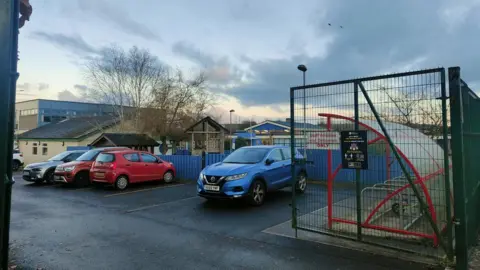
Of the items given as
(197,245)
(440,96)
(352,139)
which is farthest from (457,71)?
(197,245)

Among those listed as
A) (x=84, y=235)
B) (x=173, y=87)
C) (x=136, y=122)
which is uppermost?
(x=173, y=87)

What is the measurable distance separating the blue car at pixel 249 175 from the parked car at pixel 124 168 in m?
4.75

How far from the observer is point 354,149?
18.2ft

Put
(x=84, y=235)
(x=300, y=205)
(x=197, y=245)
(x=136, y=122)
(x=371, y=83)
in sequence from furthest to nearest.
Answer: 1. (x=136, y=122)
2. (x=300, y=205)
3. (x=84, y=235)
4. (x=197, y=245)
5. (x=371, y=83)

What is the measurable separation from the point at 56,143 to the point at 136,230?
1120 inches

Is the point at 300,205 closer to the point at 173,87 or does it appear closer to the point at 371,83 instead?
the point at 371,83

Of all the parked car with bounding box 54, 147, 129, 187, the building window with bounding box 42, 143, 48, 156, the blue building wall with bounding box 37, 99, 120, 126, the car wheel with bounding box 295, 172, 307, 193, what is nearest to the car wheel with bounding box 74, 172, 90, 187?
the parked car with bounding box 54, 147, 129, 187

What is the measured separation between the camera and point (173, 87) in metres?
30.2

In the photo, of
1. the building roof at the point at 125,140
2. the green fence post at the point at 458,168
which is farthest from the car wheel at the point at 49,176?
the green fence post at the point at 458,168

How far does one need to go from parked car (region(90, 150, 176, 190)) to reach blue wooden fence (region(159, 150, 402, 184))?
160cm

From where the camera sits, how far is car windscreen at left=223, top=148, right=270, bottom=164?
32.4ft

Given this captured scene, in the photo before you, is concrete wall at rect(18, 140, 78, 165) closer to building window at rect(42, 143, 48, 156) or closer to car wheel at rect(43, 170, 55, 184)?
building window at rect(42, 143, 48, 156)

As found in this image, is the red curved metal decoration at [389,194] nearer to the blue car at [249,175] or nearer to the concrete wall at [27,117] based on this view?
the blue car at [249,175]

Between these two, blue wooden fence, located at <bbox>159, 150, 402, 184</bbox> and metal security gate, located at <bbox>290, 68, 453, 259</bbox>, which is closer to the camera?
metal security gate, located at <bbox>290, 68, 453, 259</bbox>
